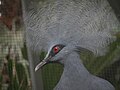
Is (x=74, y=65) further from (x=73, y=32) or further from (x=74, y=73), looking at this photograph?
(x=73, y=32)

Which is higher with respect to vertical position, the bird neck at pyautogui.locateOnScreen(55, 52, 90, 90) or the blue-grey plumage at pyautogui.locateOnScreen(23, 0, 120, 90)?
the blue-grey plumage at pyautogui.locateOnScreen(23, 0, 120, 90)

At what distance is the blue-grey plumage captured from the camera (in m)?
1.75

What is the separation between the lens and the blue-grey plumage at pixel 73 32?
175 cm

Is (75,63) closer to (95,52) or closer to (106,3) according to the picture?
(95,52)

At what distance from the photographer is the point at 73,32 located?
1763 mm

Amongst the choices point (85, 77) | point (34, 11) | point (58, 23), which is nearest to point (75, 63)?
point (85, 77)

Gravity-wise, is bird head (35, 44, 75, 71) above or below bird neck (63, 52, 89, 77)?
above

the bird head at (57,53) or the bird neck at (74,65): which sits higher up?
the bird head at (57,53)

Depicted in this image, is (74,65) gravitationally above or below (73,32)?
below

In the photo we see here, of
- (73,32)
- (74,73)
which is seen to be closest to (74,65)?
(74,73)

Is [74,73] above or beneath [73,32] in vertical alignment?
beneath

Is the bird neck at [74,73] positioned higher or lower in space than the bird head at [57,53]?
lower

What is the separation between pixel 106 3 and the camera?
1938 millimetres

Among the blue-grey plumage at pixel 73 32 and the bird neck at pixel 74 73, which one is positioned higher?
the blue-grey plumage at pixel 73 32
